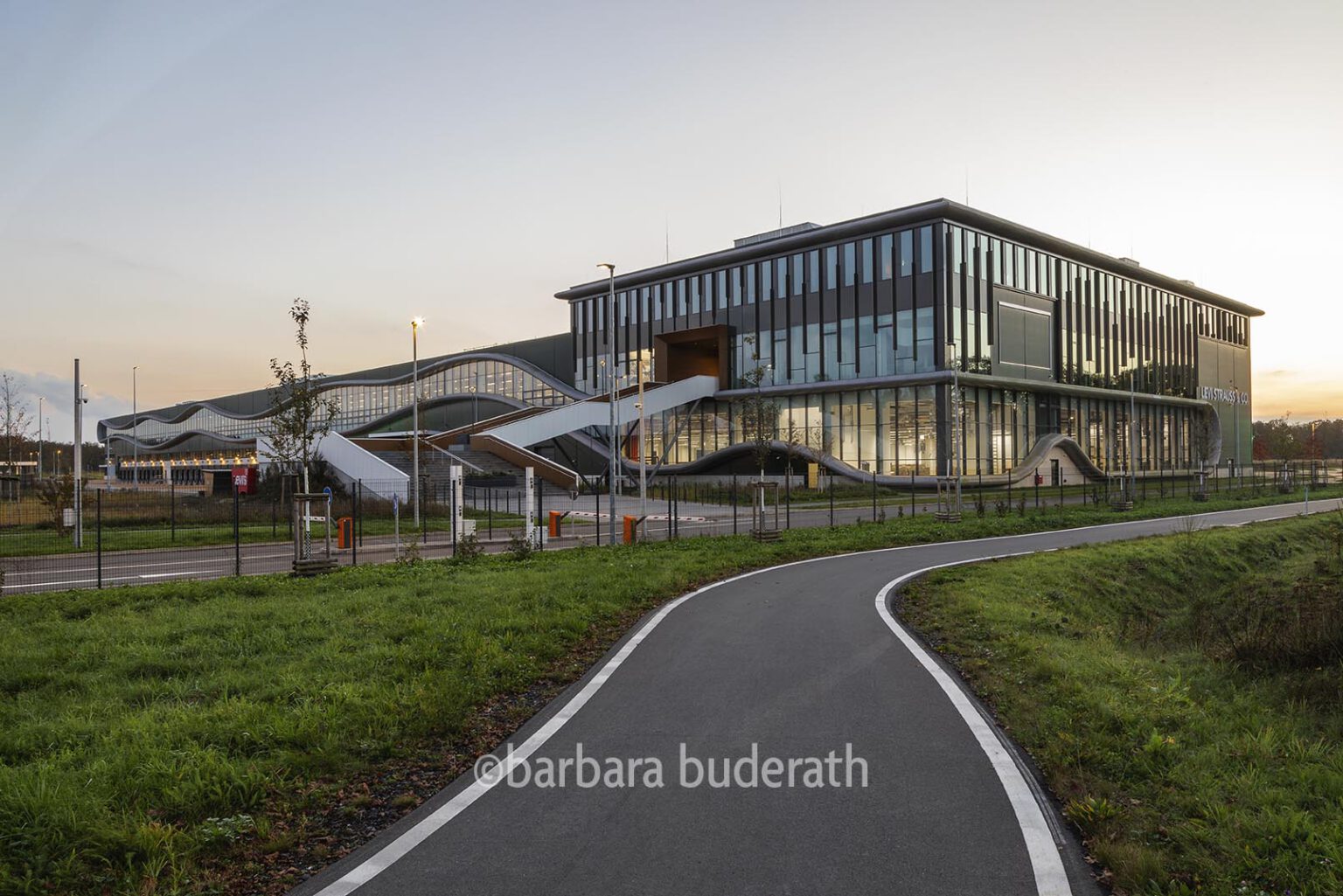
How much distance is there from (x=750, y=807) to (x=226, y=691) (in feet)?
16.3

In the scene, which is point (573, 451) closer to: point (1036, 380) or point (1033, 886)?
point (1036, 380)

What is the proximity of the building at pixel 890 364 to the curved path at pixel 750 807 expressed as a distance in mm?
34394

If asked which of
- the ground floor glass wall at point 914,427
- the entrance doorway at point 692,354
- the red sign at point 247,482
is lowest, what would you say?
the red sign at point 247,482

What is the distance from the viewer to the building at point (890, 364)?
52656mm

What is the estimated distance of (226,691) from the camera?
7199mm

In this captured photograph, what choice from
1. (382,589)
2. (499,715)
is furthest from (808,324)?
(499,715)

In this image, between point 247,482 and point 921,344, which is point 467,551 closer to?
point 247,482

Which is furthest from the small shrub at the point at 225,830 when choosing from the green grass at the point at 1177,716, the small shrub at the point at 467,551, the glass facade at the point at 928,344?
the glass facade at the point at 928,344

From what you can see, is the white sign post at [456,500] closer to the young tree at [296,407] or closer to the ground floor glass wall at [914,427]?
the young tree at [296,407]

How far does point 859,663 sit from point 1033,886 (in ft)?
15.9

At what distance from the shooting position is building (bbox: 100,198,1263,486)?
5266 centimetres

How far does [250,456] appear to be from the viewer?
81.6m

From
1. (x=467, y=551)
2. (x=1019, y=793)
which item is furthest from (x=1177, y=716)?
(x=467, y=551)

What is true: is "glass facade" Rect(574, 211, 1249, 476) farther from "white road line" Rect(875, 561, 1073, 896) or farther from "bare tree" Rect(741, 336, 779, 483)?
"white road line" Rect(875, 561, 1073, 896)
